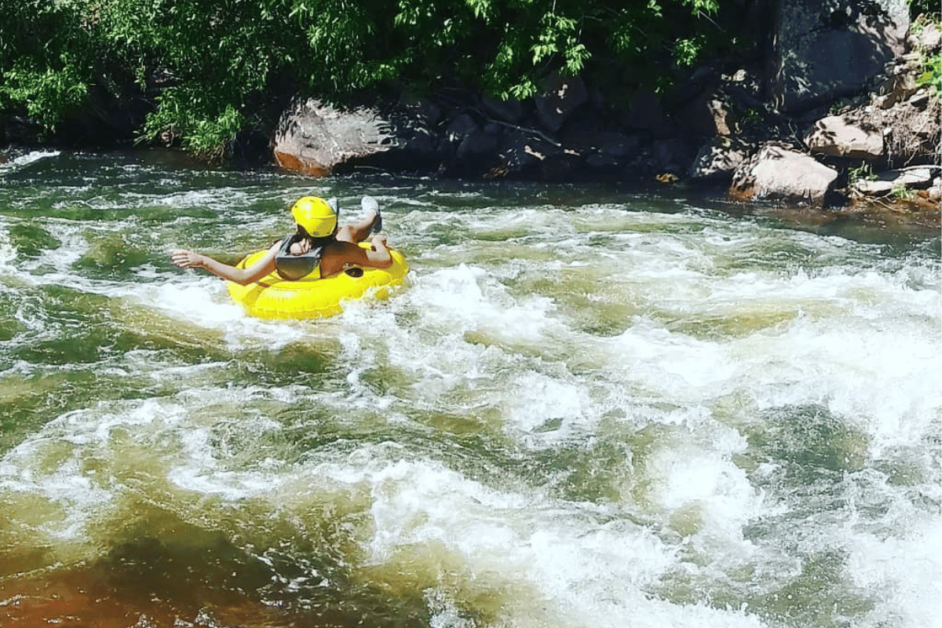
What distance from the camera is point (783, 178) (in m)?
10.9

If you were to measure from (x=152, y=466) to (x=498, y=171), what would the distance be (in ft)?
24.6

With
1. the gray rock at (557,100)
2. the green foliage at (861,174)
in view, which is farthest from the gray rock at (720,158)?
the gray rock at (557,100)

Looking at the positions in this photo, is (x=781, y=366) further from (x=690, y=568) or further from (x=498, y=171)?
(x=498, y=171)

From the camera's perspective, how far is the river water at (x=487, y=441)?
4238 mm

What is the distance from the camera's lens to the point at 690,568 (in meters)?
4.39

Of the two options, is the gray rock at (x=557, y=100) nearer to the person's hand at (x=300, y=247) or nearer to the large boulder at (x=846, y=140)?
the large boulder at (x=846, y=140)

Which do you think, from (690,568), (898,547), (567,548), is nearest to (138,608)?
(567,548)

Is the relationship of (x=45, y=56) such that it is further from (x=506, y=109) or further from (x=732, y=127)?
(x=732, y=127)

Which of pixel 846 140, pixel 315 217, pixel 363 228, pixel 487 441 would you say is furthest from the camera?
pixel 846 140

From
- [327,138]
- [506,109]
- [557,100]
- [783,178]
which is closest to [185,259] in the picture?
[327,138]

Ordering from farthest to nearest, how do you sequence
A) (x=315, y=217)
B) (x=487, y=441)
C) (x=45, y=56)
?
(x=45, y=56)
(x=315, y=217)
(x=487, y=441)

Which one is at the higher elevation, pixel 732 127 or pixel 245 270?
pixel 732 127

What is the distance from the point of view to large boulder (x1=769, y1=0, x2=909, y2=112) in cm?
1143

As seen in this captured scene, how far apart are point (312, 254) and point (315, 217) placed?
33cm
